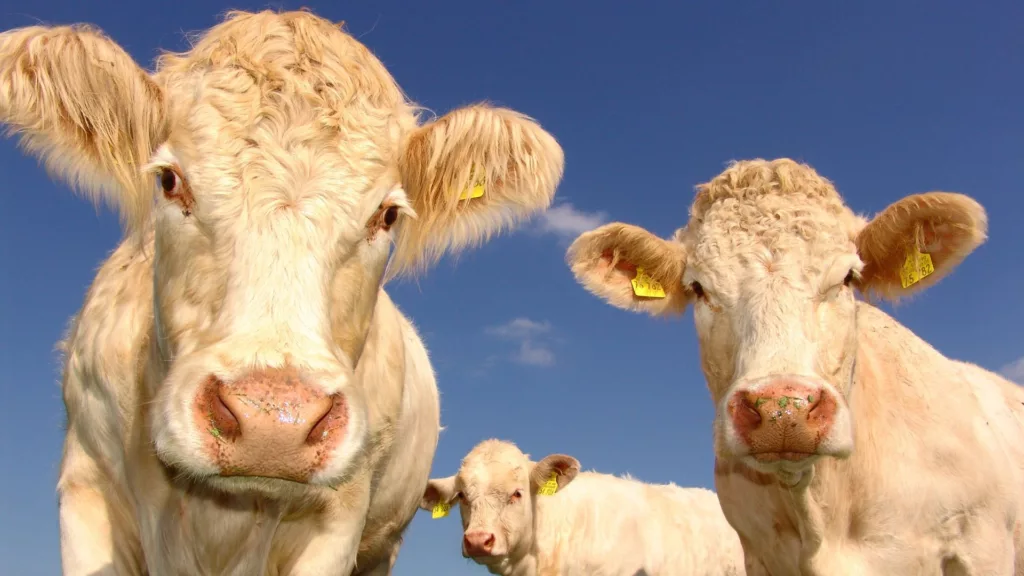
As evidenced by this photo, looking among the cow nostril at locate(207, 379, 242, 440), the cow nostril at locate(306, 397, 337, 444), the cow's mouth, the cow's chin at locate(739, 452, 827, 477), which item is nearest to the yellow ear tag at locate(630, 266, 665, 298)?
the cow's chin at locate(739, 452, 827, 477)

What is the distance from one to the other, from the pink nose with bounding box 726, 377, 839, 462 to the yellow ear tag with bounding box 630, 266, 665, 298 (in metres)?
1.93

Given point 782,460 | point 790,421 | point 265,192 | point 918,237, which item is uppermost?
point 918,237

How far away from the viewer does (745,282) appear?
5.12 m

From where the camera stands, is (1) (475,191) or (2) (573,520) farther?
(2) (573,520)

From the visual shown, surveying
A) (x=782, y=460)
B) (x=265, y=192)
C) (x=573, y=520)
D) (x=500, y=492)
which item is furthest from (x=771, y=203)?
(x=573, y=520)

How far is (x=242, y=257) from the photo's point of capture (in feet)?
10.2

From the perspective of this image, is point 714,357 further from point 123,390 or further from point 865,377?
point 123,390

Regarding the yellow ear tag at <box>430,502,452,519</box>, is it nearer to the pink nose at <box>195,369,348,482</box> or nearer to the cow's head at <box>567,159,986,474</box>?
the cow's head at <box>567,159,986,474</box>

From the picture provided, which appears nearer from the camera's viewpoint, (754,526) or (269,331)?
→ (269,331)

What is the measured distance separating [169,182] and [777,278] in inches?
128

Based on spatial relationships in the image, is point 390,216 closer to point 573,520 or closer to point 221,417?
point 221,417

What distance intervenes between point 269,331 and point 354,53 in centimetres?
178

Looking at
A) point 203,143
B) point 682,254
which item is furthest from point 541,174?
point 682,254

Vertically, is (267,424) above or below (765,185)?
below
